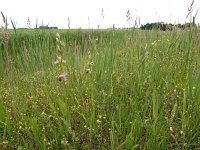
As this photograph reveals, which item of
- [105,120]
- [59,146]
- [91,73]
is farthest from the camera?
[91,73]

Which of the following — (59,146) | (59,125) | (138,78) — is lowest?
(59,146)

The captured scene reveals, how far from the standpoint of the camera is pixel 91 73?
2.03m

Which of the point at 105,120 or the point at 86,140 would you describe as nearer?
the point at 86,140

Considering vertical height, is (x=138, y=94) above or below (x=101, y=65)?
below

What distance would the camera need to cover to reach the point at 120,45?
3031 millimetres

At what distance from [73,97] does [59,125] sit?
0.37m

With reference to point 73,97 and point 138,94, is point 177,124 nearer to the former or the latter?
point 138,94

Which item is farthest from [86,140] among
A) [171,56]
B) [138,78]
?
[171,56]

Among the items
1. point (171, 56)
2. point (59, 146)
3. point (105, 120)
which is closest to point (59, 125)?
point (59, 146)

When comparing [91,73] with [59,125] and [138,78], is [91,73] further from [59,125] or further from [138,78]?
[59,125]

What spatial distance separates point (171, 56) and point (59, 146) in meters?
1.39

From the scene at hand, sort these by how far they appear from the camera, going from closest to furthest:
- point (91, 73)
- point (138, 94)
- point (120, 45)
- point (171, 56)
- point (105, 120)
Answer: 1. point (105, 120)
2. point (138, 94)
3. point (91, 73)
4. point (171, 56)
5. point (120, 45)

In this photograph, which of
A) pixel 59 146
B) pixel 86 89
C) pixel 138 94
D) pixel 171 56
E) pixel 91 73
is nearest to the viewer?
pixel 59 146

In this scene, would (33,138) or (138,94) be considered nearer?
(33,138)
